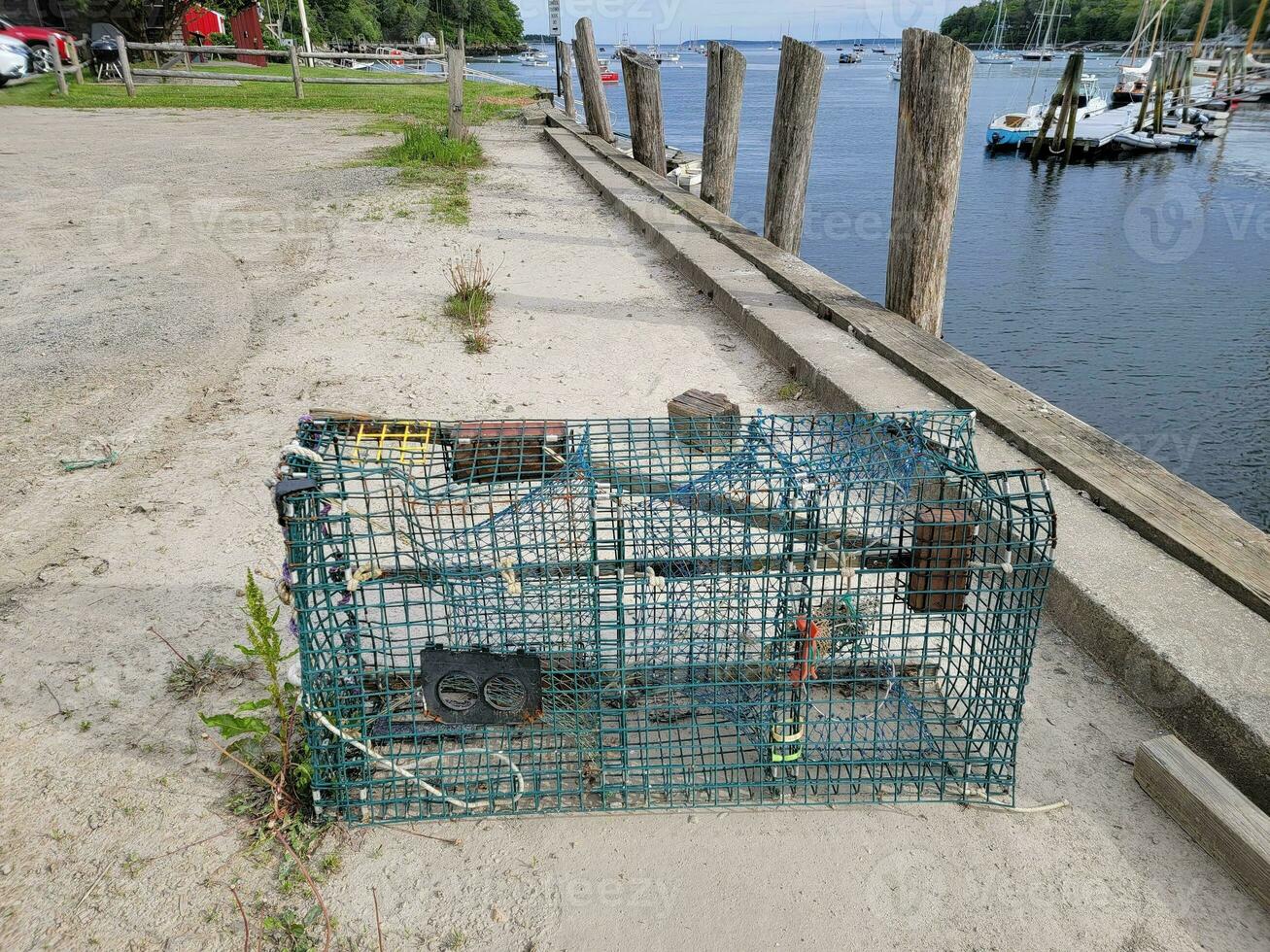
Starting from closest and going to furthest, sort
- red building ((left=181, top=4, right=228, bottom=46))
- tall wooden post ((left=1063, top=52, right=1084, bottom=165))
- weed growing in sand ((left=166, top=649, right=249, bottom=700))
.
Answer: weed growing in sand ((left=166, top=649, right=249, bottom=700))
tall wooden post ((left=1063, top=52, right=1084, bottom=165))
red building ((left=181, top=4, right=228, bottom=46))

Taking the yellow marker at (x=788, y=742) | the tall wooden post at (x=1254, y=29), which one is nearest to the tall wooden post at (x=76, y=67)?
the yellow marker at (x=788, y=742)

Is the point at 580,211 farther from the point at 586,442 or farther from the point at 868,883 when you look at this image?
the point at 868,883

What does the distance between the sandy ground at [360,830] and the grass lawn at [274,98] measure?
13957mm

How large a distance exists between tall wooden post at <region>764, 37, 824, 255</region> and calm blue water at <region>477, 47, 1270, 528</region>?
404cm

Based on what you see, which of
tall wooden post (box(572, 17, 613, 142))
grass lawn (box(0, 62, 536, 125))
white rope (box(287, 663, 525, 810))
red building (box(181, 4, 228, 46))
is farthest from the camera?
red building (box(181, 4, 228, 46))

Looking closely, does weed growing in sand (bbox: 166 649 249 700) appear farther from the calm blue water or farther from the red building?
the red building

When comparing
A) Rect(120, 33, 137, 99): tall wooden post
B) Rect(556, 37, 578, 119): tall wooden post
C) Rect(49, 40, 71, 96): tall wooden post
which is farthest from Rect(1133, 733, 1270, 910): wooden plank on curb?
Rect(49, 40, 71, 96): tall wooden post

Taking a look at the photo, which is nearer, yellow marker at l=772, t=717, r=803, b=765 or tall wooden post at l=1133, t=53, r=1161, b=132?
yellow marker at l=772, t=717, r=803, b=765

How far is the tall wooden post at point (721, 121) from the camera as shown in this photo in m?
10.8

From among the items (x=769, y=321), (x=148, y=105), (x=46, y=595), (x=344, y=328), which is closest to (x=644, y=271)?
(x=769, y=321)

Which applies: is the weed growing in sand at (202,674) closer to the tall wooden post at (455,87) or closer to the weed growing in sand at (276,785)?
the weed growing in sand at (276,785)

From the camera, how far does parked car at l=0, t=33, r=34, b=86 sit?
23.5 meters

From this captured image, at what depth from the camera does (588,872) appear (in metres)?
2.33

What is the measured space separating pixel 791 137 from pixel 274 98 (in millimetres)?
19674
